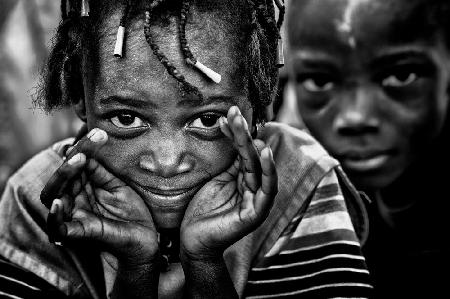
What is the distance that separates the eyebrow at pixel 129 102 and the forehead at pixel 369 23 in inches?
37.2

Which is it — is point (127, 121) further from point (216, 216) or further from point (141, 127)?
point (216, 216)

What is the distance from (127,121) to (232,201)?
0.32 metres

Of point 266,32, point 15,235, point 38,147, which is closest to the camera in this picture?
point 266,32

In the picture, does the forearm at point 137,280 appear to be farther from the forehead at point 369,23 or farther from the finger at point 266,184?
the forehead at point 369,23

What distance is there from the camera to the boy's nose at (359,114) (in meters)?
2.08

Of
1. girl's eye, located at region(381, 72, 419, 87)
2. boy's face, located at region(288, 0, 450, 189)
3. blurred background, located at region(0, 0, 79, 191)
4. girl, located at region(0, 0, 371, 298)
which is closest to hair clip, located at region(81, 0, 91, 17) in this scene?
girl, located at region(0, 0, 371, 298)

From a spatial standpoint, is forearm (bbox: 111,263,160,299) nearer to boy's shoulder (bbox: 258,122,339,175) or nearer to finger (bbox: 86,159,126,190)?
finger (bbox: 86,159,126,190)

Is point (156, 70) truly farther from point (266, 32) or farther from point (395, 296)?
point (395, 296)

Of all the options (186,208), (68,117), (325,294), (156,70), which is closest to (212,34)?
(156,70)

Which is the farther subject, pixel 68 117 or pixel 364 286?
pixel 68 117

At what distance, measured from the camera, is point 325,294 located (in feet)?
5.13

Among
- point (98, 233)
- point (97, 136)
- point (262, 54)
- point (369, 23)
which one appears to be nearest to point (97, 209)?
point (98, 233)

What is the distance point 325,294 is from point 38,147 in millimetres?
1773

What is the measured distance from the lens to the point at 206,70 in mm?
1362
